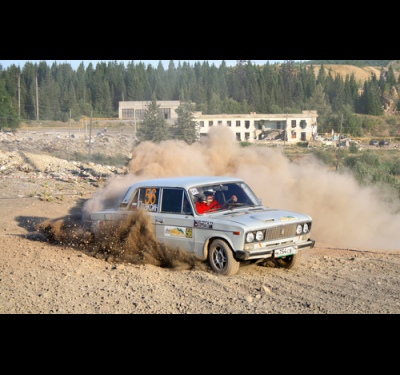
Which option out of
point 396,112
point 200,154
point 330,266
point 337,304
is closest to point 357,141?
point 396,112

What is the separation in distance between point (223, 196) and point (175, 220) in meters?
0.99

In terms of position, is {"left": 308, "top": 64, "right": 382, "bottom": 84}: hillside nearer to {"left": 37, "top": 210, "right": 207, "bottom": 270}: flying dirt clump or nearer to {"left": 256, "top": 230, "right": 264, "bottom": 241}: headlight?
{"left": 37, "top": 210, "right": 207, "bottom": 270}: flying dirt clump

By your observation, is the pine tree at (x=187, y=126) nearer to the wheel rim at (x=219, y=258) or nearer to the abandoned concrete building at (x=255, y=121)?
the abandoned concrete building at (x=255, y=121)

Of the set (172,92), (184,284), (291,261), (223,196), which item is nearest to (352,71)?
(172,92)

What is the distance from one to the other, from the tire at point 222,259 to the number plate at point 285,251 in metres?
0.65

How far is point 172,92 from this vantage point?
40969 millimetres

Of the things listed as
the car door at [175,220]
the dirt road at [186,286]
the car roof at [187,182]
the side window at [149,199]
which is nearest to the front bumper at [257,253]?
the dirt road at [186,286]

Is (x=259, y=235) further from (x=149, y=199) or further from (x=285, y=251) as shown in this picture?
(x=149, y=199)

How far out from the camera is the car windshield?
9.16 m

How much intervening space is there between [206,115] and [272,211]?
1205 inches

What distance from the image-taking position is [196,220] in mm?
8812

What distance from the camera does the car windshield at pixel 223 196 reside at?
9164 millimetres

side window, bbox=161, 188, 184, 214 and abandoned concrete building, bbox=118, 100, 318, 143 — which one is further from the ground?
abandoned concrete building, bbox=118, 100, 318, 143

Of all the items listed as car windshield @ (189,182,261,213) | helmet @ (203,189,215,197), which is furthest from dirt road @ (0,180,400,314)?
helmet @ (203,189,215,197)
